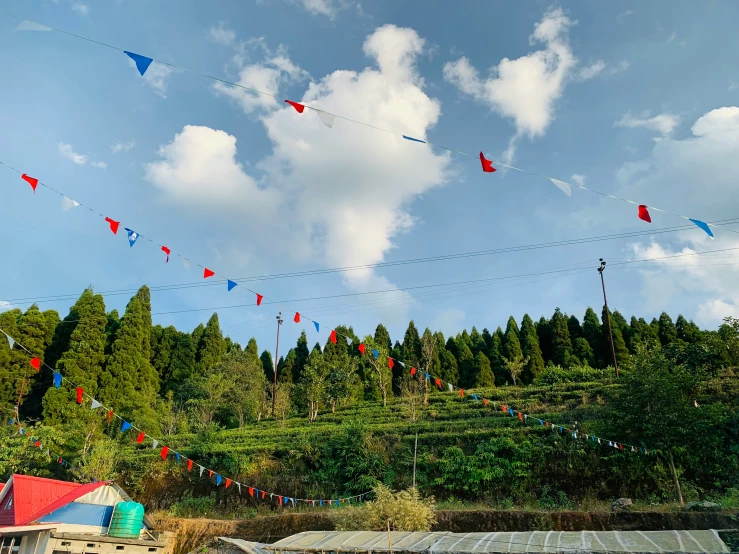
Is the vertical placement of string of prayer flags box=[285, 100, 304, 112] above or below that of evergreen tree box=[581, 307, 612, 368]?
below

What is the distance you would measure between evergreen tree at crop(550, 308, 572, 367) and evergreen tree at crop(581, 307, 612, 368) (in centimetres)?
162

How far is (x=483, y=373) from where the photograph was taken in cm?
3981

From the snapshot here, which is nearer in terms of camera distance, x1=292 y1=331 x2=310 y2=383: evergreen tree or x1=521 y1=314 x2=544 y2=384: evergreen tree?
x1=521 y1=314 x2=544 y2=384: evergreen tree

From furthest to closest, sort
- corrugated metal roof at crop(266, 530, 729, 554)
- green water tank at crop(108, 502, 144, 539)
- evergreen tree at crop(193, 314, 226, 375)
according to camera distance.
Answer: evergreen tree at crop(193, 314, 226, 375)
green water tank at crop(108, 502, 144, 539)
corrugated metal roof at crop(266, 530, 729, 554)

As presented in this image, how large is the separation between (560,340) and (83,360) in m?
36.4

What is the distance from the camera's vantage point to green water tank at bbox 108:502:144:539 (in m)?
15.0

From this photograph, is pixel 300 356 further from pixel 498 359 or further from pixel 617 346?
pixel 617 346

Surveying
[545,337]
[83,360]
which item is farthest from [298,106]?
[545,337]

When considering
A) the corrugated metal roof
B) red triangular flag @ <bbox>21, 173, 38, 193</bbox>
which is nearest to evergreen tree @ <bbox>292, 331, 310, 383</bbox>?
the corrugated metal roof

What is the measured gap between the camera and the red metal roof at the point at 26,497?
14.5 m

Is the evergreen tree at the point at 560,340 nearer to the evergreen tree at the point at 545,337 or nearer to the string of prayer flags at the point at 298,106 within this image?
the evergreen tree at the point at 545,337

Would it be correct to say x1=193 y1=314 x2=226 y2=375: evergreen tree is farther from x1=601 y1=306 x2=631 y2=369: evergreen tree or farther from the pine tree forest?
x1=601 y1=306 x2=631 y2=369: evergreen tree

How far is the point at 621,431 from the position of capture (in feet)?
51.6

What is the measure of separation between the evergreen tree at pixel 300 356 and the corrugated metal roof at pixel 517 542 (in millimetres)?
35360
